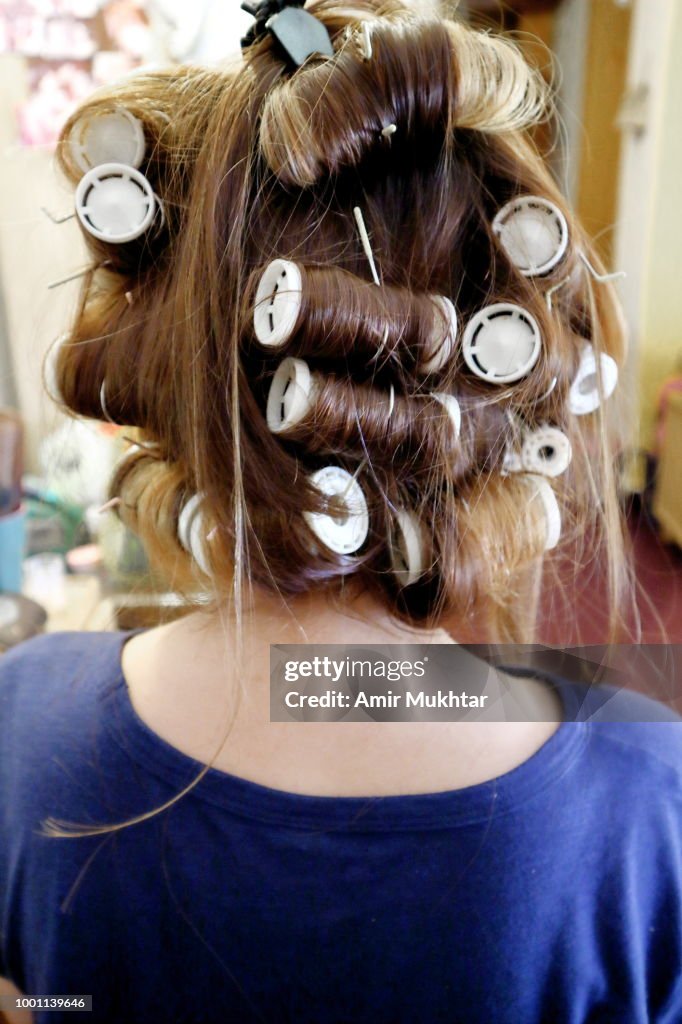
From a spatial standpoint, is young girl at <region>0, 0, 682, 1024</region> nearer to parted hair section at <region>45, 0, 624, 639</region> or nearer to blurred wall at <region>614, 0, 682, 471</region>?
parted hair section at <region>45, 0, 624, 639</region>

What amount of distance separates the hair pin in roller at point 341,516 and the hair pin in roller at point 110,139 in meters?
0.21

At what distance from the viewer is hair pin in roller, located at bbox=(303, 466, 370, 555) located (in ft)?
1.19

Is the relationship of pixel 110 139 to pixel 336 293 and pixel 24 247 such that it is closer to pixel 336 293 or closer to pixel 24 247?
pixel 336 293

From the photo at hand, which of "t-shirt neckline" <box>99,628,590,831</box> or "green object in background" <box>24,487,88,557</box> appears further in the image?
"green object in background" <box>24,487,88,557</box>

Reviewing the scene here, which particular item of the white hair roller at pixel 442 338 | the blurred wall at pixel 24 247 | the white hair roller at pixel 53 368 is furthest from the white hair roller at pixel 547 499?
the blurred wall at pixel 24 247

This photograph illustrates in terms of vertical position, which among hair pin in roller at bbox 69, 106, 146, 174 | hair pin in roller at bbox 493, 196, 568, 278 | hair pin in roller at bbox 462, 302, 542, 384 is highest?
hair pin in roller at bbox 69, 106, 146, 174

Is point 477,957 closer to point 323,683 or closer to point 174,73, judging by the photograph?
point 323,683

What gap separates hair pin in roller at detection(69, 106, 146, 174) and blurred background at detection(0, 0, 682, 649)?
4.1 inches

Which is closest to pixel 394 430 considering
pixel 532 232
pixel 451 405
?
pixel 451 405

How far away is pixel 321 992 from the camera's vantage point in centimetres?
40

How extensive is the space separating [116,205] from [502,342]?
228 mm

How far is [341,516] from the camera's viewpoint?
37 cm

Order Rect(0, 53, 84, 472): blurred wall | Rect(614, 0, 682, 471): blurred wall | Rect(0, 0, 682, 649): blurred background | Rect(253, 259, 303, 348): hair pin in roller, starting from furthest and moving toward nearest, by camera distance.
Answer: Rect(614, 0, 682, 471): blurred wall < Rect(0, 53, 84, 472): blurred wall < Rect(0, 0, 682, 649): blurred background < Rect(253, 259, 303, 348): hair pin in roller

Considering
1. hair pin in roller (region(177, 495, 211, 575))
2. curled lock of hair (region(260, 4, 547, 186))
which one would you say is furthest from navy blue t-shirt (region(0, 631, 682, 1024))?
curled lock of hair (region(260, 4, 547, 186))
